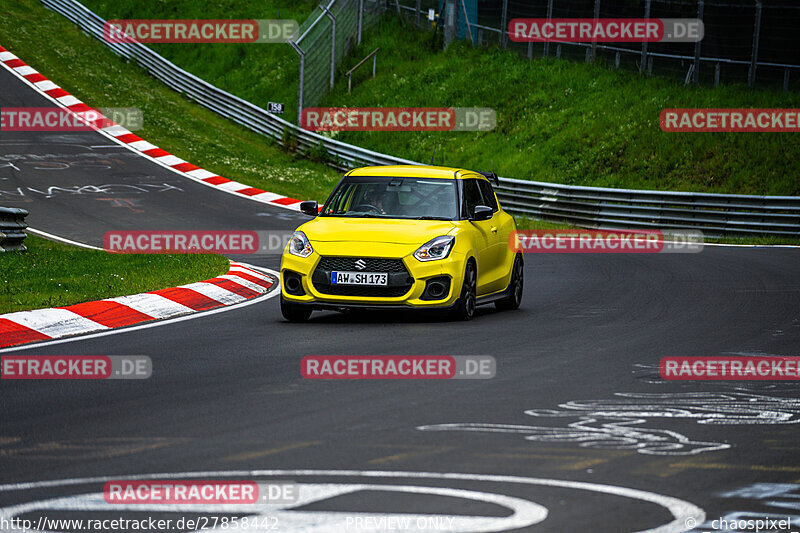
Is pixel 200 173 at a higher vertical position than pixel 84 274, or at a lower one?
higher

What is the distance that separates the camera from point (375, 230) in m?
12.4

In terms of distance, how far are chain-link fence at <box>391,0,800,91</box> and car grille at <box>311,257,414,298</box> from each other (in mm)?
21035

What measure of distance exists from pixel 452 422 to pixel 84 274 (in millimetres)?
8653

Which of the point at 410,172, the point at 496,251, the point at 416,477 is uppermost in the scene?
the point at 410,172

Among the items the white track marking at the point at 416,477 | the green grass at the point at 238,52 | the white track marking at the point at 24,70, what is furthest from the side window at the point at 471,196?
the white track marking at the point at 24,70

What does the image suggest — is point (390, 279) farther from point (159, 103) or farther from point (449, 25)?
point (449, 25)

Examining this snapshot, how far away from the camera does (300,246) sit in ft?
40.7

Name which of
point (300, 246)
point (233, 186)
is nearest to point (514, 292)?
point (300, 246)

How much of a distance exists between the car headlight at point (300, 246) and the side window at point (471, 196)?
1.93m

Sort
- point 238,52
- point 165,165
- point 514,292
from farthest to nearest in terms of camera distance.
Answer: point 238,52 → point 165,165 → point 514,292

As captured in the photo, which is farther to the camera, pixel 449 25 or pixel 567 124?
pixel 449 25

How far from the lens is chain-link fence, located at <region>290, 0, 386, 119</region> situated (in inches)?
1551

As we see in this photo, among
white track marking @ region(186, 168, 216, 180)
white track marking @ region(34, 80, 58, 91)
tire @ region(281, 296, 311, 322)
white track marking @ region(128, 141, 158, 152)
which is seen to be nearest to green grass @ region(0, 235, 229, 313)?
tire @ region(281, 296, 311, 322)

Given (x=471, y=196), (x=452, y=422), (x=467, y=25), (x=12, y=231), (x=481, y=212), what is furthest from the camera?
(x=467, y=25)
